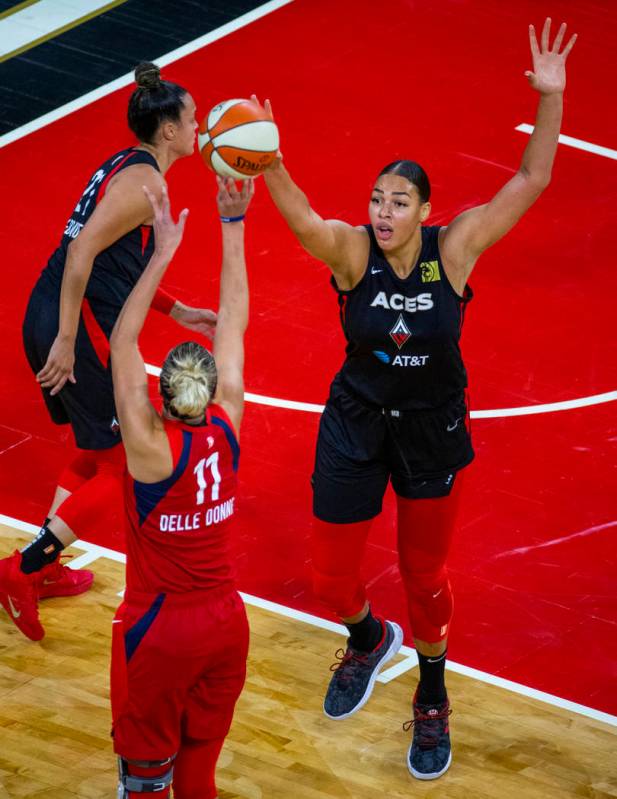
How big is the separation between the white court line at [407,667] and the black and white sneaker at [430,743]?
485 millimetres

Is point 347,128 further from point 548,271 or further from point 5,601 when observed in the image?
point 5,601

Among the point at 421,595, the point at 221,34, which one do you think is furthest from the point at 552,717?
the point at 221,34

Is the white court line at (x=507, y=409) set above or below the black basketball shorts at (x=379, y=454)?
below

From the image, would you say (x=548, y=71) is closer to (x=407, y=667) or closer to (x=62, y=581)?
(x=407, y=667)

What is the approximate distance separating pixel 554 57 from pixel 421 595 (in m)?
2.41

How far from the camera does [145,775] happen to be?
5.95 meters

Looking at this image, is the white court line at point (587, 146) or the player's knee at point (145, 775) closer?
the player's knee at point (145, 775)

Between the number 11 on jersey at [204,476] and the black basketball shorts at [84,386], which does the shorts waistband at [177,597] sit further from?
the black basketball shorts at [84,386]

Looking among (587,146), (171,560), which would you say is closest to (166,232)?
(171,560)

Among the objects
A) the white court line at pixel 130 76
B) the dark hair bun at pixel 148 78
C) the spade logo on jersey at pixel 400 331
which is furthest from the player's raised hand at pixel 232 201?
the white court line at pixel 130 76

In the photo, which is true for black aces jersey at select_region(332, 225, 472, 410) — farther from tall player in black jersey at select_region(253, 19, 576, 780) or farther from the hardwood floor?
the hardwood floor

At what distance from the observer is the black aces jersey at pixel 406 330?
22.1 feet

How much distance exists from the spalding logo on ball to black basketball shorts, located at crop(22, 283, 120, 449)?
56.0 inches

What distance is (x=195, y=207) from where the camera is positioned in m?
12.0
